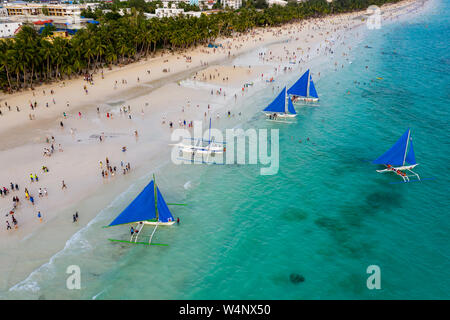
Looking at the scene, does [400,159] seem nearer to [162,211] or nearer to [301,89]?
[162,211]

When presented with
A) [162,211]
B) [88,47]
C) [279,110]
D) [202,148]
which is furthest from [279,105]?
[88,47]

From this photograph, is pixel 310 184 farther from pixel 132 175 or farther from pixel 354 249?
pixel 132 175

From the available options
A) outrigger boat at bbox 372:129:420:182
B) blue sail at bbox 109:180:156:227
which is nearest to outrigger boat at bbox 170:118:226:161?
blue sail at bbox 109:180:156:227

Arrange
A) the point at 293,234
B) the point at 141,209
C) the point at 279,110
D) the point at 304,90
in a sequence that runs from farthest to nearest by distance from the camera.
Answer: the point at 304,90 → the point at 279,110 → the point at 293,234 → the point at 141,209

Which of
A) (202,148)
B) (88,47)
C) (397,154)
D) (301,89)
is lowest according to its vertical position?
(397,154)

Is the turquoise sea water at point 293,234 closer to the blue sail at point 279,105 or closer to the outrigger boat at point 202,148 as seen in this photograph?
the outrigger boat at point 202,148
